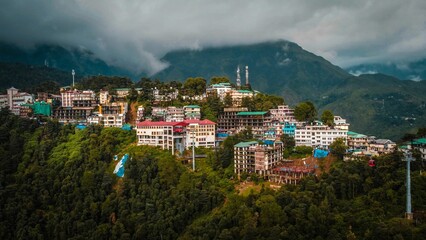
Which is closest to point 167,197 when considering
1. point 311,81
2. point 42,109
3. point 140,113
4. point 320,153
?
point 320,153

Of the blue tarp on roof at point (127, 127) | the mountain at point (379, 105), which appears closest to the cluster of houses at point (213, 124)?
the blue tarp on roof at point (127, 127)

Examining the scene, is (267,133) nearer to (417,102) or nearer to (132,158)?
(132,158)

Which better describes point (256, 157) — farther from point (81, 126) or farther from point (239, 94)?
point (81, 126)

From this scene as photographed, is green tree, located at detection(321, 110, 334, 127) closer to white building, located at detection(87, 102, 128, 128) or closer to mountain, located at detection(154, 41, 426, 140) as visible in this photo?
white building, located at detection(87, 102, 128, 128)

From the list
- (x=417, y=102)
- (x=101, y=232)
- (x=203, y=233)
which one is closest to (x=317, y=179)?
(x=203, y=233)

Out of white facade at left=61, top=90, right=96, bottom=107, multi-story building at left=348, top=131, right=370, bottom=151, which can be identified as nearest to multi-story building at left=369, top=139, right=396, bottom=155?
multi-story building at left=348, top=131, right=370, bottom=151
